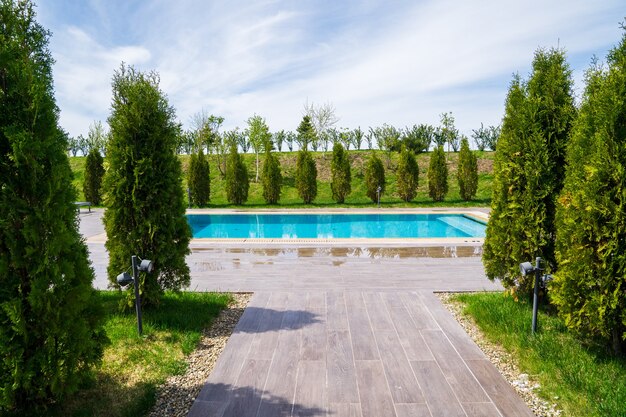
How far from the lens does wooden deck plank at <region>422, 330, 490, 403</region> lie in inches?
160

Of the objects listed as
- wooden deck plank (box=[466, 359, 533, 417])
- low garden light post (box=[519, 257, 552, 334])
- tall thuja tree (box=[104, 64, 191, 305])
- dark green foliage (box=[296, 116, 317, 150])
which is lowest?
wooden deck plank (box=[466, 359, 533, 417])

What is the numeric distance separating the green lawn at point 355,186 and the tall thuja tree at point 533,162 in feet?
59.9

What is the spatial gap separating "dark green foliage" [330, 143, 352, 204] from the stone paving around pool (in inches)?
637

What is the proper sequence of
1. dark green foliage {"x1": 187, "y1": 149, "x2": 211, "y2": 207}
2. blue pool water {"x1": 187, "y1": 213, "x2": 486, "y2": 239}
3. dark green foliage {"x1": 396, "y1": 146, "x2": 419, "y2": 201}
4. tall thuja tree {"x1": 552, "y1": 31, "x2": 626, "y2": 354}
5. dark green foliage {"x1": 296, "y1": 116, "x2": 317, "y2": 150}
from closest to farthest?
1. tall thuja tree {"x1": 552, "y1": 31, "x2": 626, "y2": 354}
2. blue pool water {"x1": 187, "y1": 213, "x2": 486, "y2": 239}
3. dark green foliage {"x1": 187, "y1": 149, "x2": 211, "y2": 207}
4. dark green foliage {"x1": 396, "y1": 146, "x2": 419, "y2": 201}
5. dark green foliage {"x1": 296, "y1": 116, "x2": 317, "y2": 150}

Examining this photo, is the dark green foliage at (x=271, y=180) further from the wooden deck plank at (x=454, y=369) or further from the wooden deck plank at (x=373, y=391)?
the wooden deck plank at (x=373, y=391)

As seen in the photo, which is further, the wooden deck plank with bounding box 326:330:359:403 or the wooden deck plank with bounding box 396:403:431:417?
the wooden deck plank with bounding box 326:330:359:403

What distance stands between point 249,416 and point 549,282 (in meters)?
4.42

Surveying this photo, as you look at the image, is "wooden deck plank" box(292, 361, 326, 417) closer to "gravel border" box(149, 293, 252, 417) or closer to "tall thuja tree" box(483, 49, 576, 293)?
"gravel border" box(149, 293, 252, 417)

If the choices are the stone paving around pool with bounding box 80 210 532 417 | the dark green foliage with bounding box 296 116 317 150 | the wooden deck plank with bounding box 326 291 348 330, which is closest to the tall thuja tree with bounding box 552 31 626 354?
the stone paving around pool with bounding box 80 210 532 417

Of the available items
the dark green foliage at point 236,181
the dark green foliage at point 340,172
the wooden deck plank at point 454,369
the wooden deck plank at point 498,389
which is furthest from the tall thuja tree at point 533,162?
the dark green foliage at point 236,181

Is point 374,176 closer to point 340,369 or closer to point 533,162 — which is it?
point 533,162

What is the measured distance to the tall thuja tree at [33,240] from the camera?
3275 mm

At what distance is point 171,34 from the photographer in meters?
8.99

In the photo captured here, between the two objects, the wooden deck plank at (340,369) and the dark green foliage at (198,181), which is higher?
the dark green foliage at (198,181)
